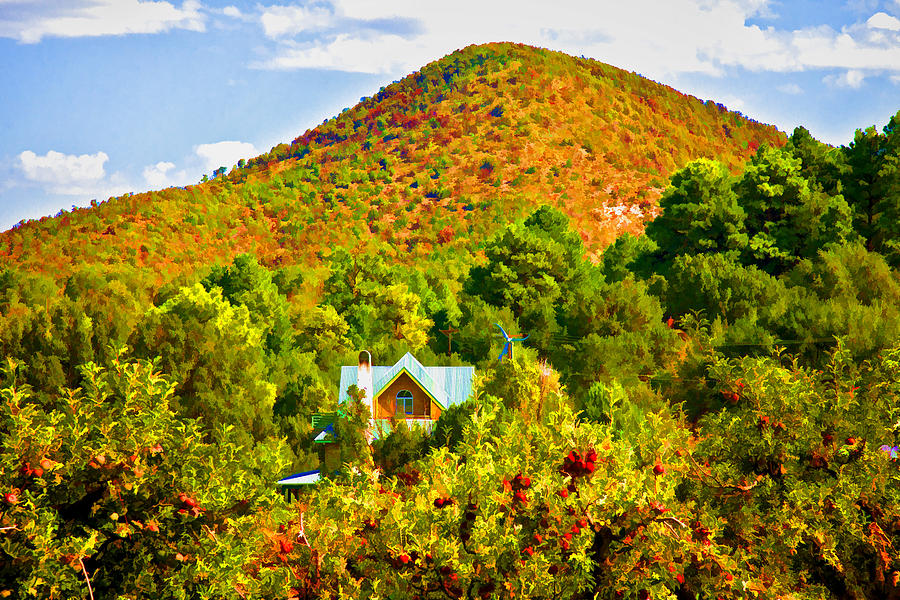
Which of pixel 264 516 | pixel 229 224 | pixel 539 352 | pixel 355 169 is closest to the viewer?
pixel 264 516

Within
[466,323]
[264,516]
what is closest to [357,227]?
[466,323]

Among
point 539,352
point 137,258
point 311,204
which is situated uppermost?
point 311,204

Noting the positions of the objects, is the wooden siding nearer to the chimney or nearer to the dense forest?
the chimney

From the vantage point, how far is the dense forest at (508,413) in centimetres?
1013

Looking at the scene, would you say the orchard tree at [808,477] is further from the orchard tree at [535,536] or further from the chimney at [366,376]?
the chimney at [366,376]

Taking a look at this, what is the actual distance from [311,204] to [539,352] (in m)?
125

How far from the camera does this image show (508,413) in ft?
76.3

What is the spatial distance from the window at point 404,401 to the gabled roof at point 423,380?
2.50 feet

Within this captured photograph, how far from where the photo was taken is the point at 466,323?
215ft

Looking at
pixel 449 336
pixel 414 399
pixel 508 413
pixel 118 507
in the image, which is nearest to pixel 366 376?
pixel 414 399

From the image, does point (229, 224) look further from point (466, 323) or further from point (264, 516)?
point (264, 516)

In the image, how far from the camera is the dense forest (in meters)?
10.1

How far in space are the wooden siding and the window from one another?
0.14 metres

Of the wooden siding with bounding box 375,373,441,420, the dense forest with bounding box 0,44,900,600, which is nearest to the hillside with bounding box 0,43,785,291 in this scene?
the dense forest with bounding box 0,44,900,600
